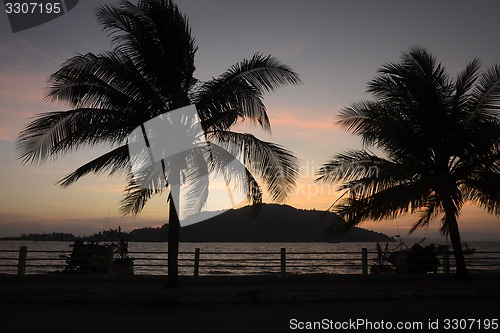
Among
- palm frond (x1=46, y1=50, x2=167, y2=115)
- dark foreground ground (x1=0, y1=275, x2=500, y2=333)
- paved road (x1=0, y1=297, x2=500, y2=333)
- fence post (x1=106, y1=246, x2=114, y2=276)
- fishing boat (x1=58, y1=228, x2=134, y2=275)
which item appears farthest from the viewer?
fishing boat (x1=58, y1=228, x2=134, y2=275)

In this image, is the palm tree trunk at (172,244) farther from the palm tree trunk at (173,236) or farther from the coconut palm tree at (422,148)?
the coconut palm tree at (422,148)

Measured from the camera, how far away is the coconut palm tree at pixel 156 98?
39.7 ft

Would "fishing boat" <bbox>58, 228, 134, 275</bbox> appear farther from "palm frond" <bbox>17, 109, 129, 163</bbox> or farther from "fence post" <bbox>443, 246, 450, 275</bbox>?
"fence post" <bbox>443, 246, 450, 275</bbox>

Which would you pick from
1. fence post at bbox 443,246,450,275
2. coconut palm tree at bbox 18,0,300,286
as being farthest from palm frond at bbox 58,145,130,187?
fence post at bbox 443,246,450,275

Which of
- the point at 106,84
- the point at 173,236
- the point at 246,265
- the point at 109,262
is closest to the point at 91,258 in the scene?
the point at 109,262

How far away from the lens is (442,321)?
8.52 metres

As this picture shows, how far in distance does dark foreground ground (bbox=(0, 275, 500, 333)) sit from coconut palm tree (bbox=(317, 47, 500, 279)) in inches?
105

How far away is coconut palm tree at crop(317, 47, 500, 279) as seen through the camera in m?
14.5

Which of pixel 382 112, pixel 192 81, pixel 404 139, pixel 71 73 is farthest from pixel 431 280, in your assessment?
pixel 71 73

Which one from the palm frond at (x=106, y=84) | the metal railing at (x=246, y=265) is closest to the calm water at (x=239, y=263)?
the metal railing at (x=246, y=265)

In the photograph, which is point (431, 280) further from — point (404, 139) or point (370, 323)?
point (370, 323)

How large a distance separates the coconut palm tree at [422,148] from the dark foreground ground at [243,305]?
2.67 m

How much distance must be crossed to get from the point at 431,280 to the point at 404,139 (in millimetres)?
5075

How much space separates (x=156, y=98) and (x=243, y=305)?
6.35m
